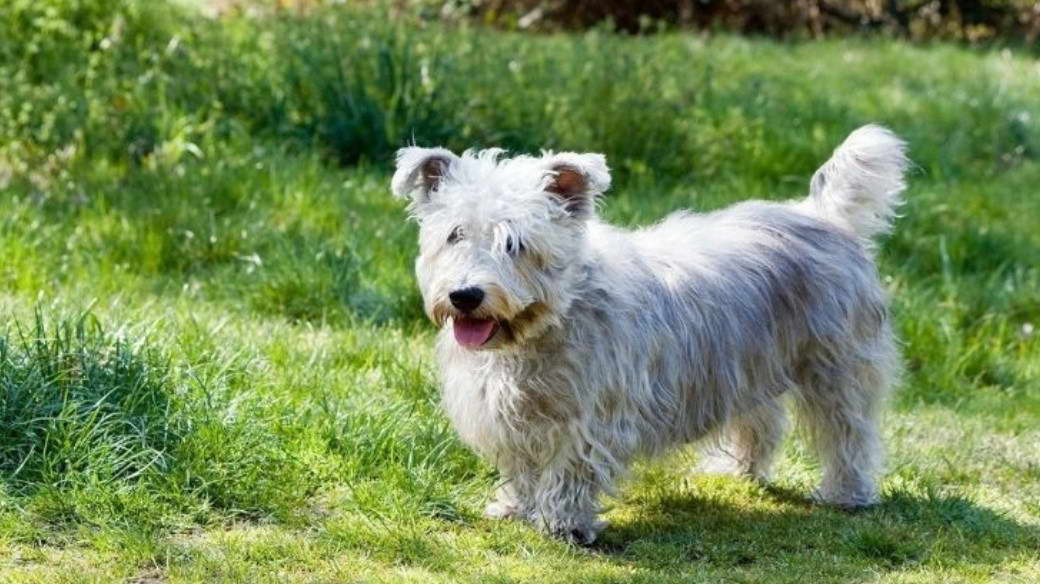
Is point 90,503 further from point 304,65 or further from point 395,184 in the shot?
point 304,65

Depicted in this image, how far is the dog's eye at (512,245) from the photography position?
5461 millimetres

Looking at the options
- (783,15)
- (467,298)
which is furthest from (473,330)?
(783,15)

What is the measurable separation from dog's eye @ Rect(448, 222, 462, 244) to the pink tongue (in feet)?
0.87

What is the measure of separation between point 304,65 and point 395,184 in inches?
185

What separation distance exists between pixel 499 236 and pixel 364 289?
2744 mm

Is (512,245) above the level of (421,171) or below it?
below

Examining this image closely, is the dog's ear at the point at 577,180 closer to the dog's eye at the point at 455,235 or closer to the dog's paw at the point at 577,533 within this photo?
the dog's eye at the point at 455,235

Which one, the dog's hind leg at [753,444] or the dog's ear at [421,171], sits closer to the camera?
the dog's ear at [421,171]

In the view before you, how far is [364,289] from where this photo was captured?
8109mm

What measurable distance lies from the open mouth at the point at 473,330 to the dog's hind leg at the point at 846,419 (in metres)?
1.47

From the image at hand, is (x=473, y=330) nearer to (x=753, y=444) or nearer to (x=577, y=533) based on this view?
(x=577, y=533)

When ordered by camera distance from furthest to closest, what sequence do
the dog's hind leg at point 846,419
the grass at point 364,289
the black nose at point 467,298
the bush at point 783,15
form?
the bush at point 783,15
the dog's hind leg at point 846,419
the grass at point 364,289
the black nose at point 467,298

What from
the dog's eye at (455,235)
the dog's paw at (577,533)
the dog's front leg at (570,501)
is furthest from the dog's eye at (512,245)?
the dog's paw at (577,533)

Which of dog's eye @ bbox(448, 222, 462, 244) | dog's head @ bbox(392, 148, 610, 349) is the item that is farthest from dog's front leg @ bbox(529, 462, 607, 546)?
dog's eye @ bbox(448, 222, 462, 244)
